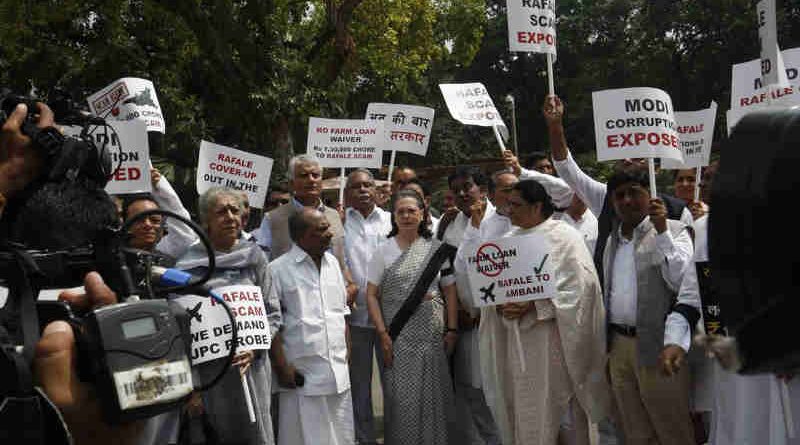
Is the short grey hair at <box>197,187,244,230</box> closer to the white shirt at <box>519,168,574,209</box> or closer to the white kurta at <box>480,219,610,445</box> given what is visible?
the white kurta at <box>480,219,610,445</box>

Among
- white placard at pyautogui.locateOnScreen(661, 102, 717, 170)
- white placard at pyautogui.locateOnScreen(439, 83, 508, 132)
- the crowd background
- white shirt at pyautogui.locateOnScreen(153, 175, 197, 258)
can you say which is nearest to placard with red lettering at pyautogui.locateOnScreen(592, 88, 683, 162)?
white placard at pyautogui.locateOnScreen(661, 102, 717, 170)

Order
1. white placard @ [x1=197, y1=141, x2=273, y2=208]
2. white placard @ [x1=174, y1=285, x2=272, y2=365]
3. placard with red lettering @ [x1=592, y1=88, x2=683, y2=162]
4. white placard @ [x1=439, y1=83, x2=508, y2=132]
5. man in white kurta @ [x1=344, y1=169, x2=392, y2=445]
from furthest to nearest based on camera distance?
1. white placard @ [x1=439, y1=83, x2=508, y2=132]
2. white placard @ [x1=197, y1=141, x2=273, y2=208]
3. man in white kurta @ [x1=344, y1=169, x2=392, y2=445]
4. placard with red lettering @ [x1=592, y1=88, x2=683, y2=162]
5. white placard @ [x1=174, y1=285, x2=272, y2=365]

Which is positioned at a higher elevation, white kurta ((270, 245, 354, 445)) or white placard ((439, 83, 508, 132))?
white placard ((439, 83, 508, 132))

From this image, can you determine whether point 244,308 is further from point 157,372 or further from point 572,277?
point 157,372

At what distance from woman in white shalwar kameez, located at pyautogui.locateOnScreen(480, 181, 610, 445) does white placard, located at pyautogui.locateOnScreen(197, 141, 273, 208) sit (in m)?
2.58

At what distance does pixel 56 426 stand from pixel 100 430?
0.41 ft

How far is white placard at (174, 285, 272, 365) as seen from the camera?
5.09 metres

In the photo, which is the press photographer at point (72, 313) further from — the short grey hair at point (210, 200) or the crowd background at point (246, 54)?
the crowd background at point (246, 54)

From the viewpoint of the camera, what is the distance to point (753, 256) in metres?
1.33

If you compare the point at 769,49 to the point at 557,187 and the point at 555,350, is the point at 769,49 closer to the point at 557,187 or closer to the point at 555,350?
the point at 555,350

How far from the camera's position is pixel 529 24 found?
303 inches

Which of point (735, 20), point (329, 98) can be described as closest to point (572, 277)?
point (329, 98)

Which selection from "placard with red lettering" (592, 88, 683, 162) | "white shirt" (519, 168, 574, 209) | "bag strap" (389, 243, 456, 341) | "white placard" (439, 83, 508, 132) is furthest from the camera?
"white placard" (439, 83, 508, 132)

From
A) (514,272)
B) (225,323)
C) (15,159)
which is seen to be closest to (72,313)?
(15,159)
